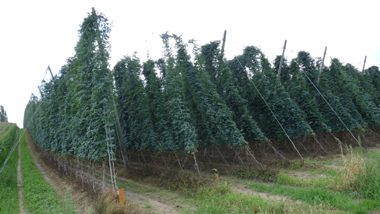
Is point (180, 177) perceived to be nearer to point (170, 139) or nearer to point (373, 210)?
point (170, 139)

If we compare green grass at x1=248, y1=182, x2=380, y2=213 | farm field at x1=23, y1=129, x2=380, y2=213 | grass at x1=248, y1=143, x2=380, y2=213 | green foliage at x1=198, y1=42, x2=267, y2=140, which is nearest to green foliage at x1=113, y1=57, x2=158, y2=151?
farm field at x1=23, y1=129, x2=380, y2=213

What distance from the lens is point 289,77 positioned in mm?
16047

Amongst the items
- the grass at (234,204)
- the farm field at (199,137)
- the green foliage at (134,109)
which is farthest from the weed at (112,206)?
the green foliage at (134,109)

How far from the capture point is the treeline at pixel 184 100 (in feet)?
28.8

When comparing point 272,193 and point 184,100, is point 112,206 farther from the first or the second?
point 184,100

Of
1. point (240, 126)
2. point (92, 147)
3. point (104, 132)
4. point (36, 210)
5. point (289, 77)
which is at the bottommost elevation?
point (36, 210)

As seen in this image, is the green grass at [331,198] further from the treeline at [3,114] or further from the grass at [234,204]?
the treeline at [3,114]

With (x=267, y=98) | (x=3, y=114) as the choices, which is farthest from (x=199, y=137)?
(x=3, y=114)

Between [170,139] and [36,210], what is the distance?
5487mm

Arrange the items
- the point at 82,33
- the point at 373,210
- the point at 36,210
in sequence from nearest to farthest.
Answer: the point at 373,210
the point at 36,210
the point at 82,33

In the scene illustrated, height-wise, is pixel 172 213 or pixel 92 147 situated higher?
pixel 92 147

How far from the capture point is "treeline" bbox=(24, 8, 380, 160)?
8.77m

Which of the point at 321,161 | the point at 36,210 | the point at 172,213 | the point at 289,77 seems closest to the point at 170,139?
the point at 172,213

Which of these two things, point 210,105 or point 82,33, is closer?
point 82,33
